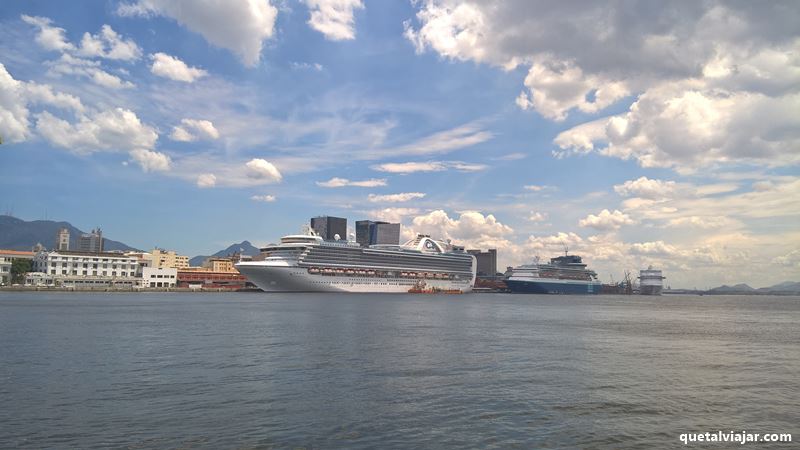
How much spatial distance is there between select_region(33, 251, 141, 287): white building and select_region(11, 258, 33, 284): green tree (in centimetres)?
466

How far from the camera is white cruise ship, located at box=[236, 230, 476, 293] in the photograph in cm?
15525

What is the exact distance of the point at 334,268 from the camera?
534ft

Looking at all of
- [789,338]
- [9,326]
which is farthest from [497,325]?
[9,326]

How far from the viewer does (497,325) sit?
216ft

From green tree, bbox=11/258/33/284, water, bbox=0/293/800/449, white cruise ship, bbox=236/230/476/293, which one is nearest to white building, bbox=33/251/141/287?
green tree, bbox=11/258/33/284

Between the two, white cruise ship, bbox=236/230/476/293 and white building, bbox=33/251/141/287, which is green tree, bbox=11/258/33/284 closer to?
white building, bbox=33/251/141/287

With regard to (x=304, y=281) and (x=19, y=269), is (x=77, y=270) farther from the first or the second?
(x=304, y=281)

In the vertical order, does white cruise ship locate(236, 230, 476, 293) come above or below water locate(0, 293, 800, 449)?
above

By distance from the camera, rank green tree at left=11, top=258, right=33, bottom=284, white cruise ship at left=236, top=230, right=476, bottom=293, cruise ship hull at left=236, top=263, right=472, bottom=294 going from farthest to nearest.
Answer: green tree at left=11, top=258, right=33, bottom=284 → white cruise ship at left=236, top=230, right=476, bottom=293 → cruise ship hull at left=236, top=263, right=472, bottom=294

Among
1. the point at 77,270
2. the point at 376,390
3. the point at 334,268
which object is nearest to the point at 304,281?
the point at 334,268

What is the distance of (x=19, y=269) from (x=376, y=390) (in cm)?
20967

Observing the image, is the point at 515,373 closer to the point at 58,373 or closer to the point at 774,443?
the point at 774,443

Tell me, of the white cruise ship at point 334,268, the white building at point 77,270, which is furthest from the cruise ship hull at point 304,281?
the white building at point 77,270

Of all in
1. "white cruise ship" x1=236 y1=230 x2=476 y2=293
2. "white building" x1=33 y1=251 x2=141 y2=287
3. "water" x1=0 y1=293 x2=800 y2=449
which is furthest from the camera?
"white building" x1=33 y1=251 x2=141 y2=287
